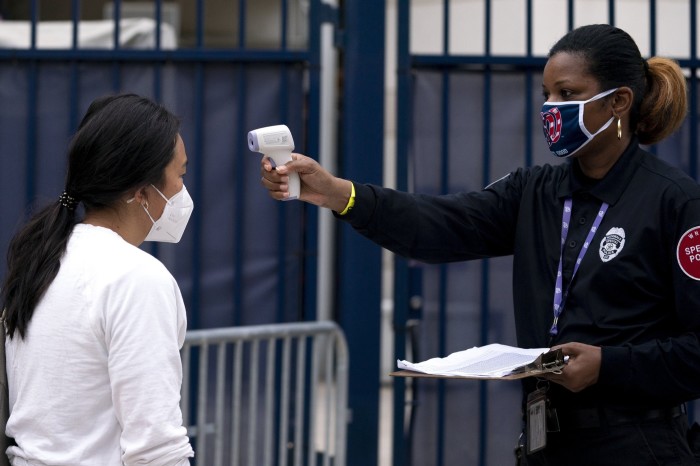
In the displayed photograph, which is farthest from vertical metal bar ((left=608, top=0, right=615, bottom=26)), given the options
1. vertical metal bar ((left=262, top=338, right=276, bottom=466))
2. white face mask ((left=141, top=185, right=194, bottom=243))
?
white face mask ((left=141, top=185, right=194, bottom=243))

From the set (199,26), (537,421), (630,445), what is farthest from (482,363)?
(199,26)

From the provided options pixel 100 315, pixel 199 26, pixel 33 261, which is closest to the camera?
pixel 100 315

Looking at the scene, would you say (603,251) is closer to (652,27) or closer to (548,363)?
(548,363)

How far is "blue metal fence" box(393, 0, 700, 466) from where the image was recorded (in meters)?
4.53

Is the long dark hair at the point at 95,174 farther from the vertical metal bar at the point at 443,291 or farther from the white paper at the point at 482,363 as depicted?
the vertical metal bar at the point at 443,291

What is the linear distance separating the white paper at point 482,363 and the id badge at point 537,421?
5.1 inches

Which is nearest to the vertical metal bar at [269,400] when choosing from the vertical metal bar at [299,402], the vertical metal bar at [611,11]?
the vertical metal bar at [299,402]

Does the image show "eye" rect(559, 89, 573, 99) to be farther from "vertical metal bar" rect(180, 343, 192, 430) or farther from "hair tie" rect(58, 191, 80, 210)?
"vertical metal bar" rect(180, 343, 192, 430)

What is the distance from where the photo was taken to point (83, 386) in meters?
2.02

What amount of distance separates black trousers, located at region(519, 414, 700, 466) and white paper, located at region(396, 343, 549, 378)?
0.24 m

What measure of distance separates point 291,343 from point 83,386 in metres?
2.77

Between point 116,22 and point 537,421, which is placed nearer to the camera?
point 537,421

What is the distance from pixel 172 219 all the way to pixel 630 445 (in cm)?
124

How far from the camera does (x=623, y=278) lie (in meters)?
2.51
